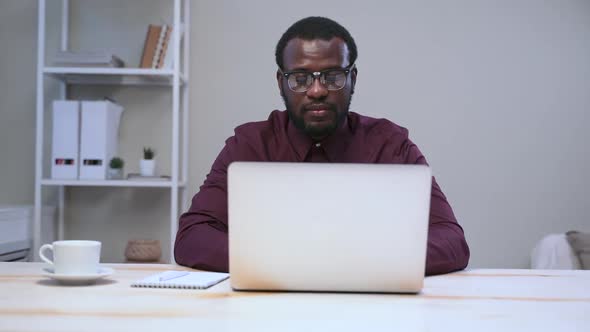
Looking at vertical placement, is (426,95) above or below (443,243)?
above

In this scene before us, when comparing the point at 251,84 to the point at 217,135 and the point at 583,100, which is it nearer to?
the point at 217,135

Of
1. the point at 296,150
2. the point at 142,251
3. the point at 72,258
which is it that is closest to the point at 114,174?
the point at 142,251

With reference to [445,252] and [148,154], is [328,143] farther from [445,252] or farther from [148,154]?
[148,154]

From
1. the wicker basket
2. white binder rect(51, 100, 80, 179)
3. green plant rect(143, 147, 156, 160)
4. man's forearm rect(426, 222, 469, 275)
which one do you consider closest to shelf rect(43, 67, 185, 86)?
white binder rect(51, 100, 80, 179)

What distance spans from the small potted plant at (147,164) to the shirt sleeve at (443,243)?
1514 millimetres

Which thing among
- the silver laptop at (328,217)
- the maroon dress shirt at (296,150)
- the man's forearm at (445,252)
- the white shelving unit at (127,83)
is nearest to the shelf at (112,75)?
the white shelving unit at (127,83)

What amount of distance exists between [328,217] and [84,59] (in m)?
2.08

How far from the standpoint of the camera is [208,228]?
57.9 inches

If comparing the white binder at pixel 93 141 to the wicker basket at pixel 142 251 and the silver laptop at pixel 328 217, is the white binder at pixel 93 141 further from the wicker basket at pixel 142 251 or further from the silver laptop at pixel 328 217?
the silver laptop at pixel 328 217

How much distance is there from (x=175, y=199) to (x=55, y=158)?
1.73 ft

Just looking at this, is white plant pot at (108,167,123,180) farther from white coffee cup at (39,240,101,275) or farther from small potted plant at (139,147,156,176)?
white coffee cup at (39,240,101,275)

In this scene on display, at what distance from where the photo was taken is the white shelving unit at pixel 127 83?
8.83 feet

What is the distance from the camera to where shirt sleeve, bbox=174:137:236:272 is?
1.29 metres

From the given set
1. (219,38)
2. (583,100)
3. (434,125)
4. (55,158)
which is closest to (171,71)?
(219,38)
